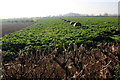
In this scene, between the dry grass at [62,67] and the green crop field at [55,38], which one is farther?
the green crop field at [55,38]

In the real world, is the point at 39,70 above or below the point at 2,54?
above

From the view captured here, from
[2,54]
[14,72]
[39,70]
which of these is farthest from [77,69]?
[2,54]

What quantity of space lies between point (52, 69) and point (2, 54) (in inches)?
295

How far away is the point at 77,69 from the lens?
279 centimetres

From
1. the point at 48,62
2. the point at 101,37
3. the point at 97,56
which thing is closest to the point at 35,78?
the point at 48,62

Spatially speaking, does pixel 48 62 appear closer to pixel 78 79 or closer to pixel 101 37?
pixel 78 79

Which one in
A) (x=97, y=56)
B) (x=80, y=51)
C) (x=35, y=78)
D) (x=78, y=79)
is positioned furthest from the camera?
(x=97, y=56)

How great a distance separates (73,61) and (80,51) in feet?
1.33

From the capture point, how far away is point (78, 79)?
217 centimetres

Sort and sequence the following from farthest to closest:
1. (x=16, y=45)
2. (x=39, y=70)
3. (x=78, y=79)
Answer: (x=16, y=45) → (x=39, y=70) → (x=78, y=79)

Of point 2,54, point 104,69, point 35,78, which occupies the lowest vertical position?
point 2,54

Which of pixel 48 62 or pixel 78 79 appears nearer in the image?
pixel 78 79

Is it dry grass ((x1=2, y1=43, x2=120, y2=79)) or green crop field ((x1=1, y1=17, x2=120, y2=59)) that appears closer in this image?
dry grass ((x1=2, y1=43, x2=120, y2=79))

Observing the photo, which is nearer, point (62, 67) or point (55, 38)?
point (62, 67)
